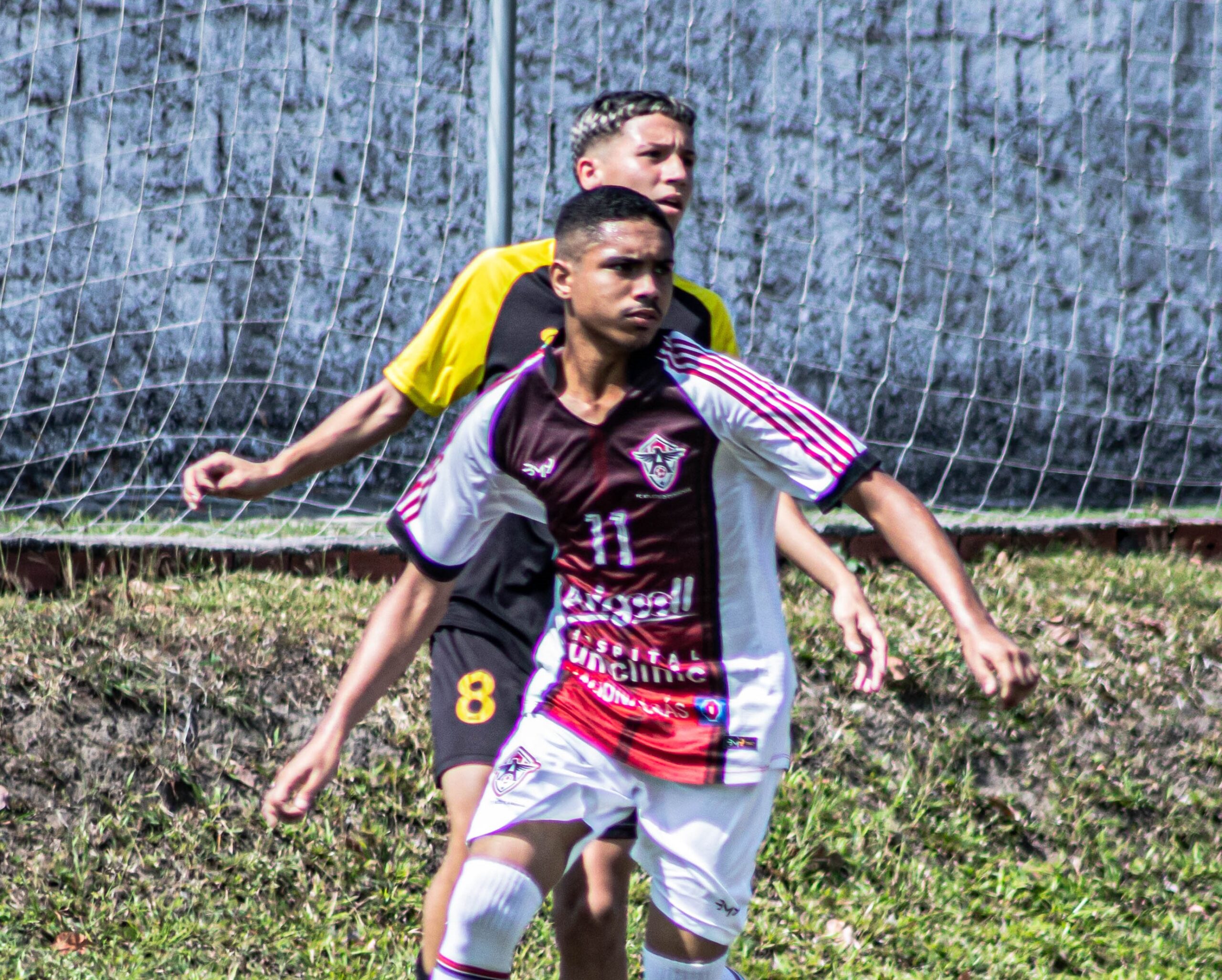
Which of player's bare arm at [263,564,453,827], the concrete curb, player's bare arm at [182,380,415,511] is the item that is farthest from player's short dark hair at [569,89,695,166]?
the concrete curb

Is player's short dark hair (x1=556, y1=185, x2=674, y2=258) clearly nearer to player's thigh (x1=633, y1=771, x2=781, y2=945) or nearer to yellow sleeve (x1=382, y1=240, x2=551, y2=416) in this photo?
yellow sleeve (x1=382, y1=240, x2=551, y2=416)

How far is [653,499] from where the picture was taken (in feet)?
8.84

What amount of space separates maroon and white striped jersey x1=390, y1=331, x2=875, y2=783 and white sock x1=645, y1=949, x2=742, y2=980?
0.42 meters

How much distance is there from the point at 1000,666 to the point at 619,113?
167 centimetres

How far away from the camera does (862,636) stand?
9.29 feet

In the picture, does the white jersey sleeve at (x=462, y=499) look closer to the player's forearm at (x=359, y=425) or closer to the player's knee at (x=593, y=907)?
the player's forearm at (x=359, y=425)

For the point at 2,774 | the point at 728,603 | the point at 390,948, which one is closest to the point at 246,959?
the point at 390,948

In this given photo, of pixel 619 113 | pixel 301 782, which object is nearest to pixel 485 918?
pixel 301 782

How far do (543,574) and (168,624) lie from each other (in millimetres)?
1968

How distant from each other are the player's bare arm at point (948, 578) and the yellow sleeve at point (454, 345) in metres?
1.04

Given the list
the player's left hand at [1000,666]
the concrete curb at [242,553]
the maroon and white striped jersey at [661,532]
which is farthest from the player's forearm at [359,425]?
the concrete curb at [242,553]

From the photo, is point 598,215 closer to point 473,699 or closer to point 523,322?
point 523,322

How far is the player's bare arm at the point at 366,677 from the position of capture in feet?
A: 8.31

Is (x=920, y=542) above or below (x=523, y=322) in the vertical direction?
below
